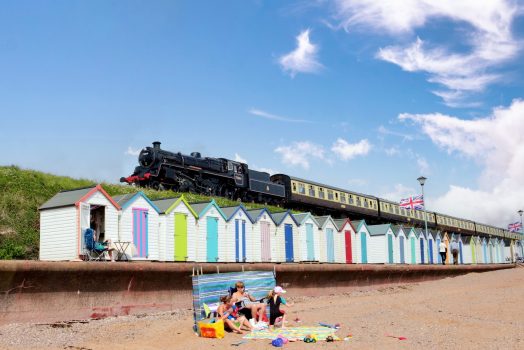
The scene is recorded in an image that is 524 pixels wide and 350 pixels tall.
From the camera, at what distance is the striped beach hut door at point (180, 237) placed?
66.4 feet

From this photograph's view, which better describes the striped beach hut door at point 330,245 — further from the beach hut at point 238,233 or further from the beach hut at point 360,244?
the beach hut at point 238,233

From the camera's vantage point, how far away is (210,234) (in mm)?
21797

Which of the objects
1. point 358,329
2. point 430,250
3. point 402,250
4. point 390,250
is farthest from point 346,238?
point 358,329

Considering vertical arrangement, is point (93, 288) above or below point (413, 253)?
below

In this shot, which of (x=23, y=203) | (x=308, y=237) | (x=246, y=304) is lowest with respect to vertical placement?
(x=246, y=304)

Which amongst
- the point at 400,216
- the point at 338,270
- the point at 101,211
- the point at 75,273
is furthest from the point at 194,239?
the point at 400,216

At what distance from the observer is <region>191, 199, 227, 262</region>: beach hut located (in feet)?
70.1

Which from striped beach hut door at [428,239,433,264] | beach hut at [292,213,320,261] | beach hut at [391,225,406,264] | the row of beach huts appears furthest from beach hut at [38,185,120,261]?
striped beach hut door at [428,239,433,264]

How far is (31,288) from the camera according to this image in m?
11.9

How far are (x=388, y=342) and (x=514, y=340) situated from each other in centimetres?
226

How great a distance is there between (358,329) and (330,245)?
56.5 feet

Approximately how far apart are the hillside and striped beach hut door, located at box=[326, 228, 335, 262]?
1028cm

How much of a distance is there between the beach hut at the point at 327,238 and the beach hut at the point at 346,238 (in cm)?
62

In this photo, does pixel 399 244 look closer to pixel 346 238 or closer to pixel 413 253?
pixel 413 253
